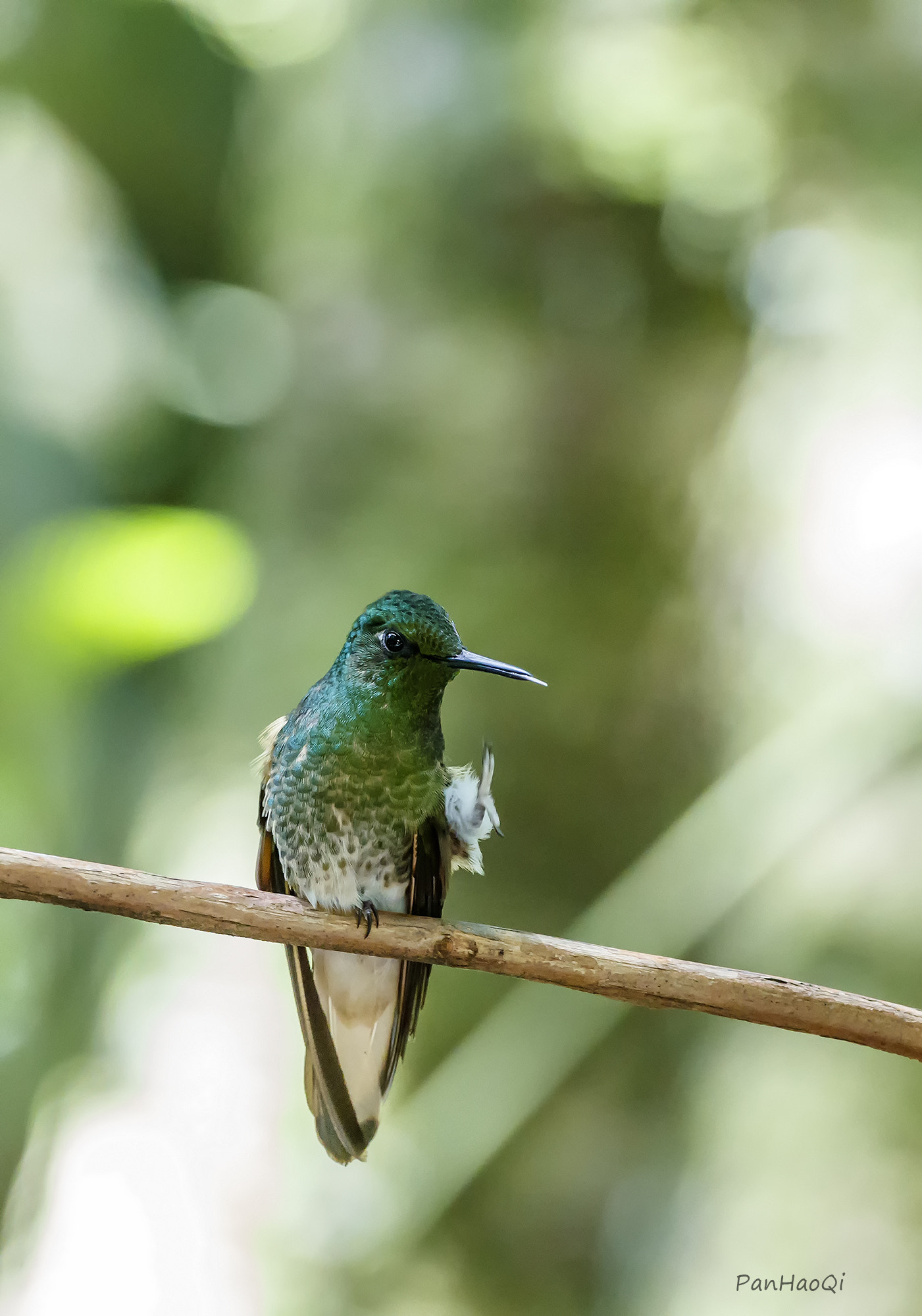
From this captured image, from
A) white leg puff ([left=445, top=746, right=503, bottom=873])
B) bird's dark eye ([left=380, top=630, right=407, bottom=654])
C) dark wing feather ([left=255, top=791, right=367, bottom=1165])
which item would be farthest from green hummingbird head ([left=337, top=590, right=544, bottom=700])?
dark wing feather ([left=255, top=791, right=367, bottom=1165])

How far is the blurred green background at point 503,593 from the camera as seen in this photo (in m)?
2.39

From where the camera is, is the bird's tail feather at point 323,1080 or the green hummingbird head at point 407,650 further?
the bird's tail feather at point 323,1080

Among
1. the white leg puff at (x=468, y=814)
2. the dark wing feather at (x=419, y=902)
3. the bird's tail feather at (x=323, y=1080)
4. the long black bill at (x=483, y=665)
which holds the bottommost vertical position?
the bird's tail feather at (x=323, y=1080)

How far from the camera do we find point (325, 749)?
1.48 meters

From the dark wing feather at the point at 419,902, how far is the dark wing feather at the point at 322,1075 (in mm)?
73

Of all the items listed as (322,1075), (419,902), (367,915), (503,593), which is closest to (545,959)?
→ (367,915)

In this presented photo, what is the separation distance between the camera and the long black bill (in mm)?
1249

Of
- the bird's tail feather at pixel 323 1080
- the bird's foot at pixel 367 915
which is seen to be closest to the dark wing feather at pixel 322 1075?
the bird's tail feather at pixel 323 1080

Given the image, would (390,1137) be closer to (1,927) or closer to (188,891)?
(1,927)

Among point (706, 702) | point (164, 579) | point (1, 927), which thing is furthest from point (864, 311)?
point (1, 927)

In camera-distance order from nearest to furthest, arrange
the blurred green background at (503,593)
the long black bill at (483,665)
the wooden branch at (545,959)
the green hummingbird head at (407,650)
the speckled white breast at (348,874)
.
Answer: the wooden branch at (545,959) < the long black bill at (483,665) < the green hummingbird head at (407,650) < the speckled white breast at (348,874) < the blurred green background at (503,593)

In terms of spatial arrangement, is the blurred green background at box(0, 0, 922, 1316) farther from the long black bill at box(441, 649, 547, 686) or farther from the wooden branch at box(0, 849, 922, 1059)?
the wooden branch at box(0, 849, 922, 1059)

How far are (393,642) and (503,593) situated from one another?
48.7 inches

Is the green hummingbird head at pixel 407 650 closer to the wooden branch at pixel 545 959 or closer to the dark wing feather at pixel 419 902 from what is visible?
the dark wing feather at pixel 419 902
